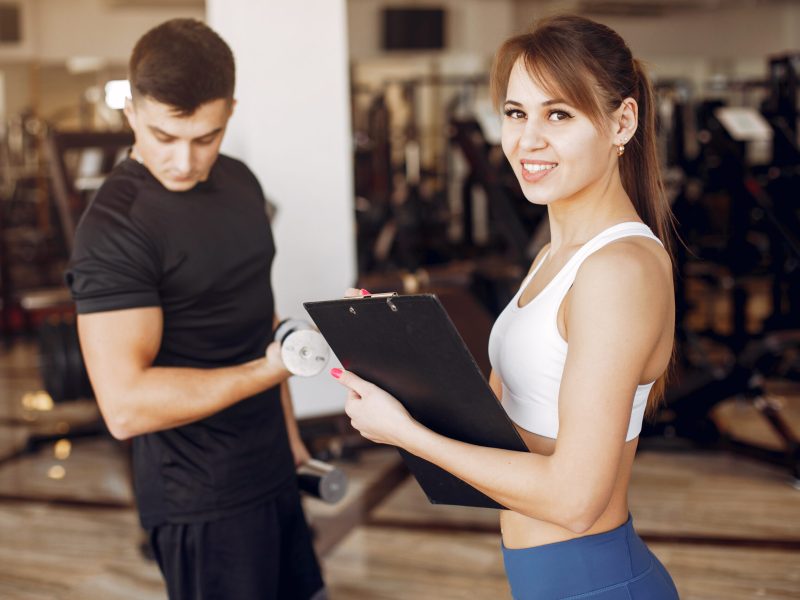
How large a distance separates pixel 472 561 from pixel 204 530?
1.70 metres

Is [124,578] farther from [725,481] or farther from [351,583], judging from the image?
[725,481]

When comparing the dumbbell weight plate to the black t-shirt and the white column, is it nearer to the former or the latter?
the black t-shirt

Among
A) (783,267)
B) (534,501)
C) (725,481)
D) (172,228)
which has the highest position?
(172,228)

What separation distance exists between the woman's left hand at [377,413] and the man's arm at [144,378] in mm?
364

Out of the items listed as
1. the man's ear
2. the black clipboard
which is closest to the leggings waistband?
the black clipboard

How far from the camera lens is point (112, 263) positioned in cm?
160

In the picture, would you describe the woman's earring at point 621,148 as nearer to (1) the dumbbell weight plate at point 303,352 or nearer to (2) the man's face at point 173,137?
(1) the dumbbell weight plate at point 303,352

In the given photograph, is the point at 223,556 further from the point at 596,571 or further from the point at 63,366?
the point at 63,366

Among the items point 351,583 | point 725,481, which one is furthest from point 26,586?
point 725,481

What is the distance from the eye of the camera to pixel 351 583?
10.3ft

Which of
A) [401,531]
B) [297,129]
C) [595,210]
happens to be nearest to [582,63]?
[595,210]

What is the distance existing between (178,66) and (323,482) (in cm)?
83

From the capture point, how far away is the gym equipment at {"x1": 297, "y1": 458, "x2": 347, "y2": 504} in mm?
1844

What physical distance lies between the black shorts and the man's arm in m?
0.23
